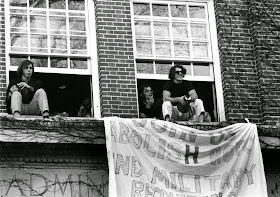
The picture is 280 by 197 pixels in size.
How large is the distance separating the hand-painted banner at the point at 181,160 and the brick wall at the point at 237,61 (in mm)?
936

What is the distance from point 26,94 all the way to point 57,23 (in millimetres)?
1853

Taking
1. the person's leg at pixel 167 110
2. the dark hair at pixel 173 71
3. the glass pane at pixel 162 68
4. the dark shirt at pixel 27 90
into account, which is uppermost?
the glass pane at pixel 162 68

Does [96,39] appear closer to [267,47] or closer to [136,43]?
[136,43]

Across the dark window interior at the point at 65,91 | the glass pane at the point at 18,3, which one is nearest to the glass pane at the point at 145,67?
the dark window interior at the point at 65,91

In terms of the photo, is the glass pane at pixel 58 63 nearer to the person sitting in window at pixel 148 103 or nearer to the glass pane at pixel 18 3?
the glass pane at pixel 18 3

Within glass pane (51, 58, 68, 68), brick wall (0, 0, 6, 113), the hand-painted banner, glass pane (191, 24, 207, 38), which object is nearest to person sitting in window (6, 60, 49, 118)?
brick wall (0, 0, 6, 113)

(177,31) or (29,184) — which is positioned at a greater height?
(177,31)

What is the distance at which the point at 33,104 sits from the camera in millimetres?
15828

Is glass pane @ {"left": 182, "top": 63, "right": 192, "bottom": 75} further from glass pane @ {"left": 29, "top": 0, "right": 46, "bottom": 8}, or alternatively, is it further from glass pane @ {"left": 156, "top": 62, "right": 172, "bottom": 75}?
glass pane @ {"left": 29, "top": 0, "right": 46, "bottom": 8}

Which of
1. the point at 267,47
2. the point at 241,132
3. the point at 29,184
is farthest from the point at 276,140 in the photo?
the point at 29,184

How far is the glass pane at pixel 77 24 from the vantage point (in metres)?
16.9

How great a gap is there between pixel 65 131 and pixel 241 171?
3380mm

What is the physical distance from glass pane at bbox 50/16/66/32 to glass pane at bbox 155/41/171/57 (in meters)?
1.94

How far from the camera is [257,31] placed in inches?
693
